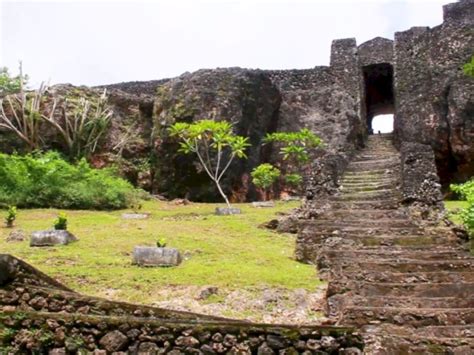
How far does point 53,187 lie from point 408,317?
35.5 ft

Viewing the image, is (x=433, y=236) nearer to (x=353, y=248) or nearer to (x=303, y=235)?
(x=353, y=248)

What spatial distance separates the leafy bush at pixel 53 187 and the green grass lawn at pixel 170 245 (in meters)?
0.93

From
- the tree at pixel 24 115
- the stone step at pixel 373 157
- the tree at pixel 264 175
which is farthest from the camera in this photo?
the tree at pixel 24 115

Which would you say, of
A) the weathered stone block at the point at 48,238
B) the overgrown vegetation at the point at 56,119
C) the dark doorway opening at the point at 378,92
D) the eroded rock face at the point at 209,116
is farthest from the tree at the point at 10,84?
the dark doorway opening at the point at 378,92

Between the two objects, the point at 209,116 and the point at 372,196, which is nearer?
the point at 372,196

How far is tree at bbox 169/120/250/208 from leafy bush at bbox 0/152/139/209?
7.27ft

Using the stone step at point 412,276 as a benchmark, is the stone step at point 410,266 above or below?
above

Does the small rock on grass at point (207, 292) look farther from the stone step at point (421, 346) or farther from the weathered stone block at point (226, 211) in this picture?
the weathered stone block at point (226, 211)

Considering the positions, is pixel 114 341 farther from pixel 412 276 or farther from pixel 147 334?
pixel 412 276

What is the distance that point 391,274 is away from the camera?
6.58m

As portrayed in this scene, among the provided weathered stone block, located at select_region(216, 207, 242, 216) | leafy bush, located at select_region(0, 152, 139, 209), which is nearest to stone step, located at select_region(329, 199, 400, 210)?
weathered stone block, located at select_region(216, 207, 242, 216)

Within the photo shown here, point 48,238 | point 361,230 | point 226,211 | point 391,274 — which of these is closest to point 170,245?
point 48,238

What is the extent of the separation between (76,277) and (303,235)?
11.1 feet

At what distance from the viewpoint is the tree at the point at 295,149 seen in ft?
52.9
